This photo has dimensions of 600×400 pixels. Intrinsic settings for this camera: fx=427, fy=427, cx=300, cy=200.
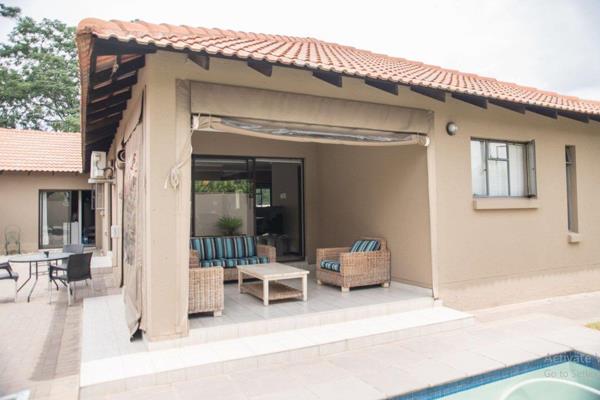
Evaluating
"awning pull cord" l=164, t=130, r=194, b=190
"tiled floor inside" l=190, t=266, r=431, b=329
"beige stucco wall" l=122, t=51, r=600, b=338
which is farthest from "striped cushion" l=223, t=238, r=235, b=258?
"awning pull cord" l=164, t=130, r=194, b=190

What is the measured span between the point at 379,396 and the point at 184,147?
4.35m

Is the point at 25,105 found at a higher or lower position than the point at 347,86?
higher

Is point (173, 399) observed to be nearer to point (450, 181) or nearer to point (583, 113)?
point (450, 181)

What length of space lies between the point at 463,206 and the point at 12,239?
1913cm

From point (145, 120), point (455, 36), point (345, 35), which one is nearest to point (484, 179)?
point (145, 120)

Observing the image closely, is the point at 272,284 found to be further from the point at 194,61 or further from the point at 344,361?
the point at 194,61

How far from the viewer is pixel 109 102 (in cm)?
880

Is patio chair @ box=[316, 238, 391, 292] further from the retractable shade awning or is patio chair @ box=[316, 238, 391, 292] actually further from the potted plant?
the potted plant

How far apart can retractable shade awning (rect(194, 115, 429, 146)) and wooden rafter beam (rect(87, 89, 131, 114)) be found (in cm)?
210

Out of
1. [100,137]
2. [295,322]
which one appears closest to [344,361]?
[295,322]

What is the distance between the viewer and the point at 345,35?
25.6 meters

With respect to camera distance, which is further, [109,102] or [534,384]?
[109,102]

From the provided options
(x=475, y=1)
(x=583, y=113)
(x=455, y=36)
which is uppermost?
(x=455, y=36)

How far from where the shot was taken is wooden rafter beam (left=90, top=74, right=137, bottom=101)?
739cm
